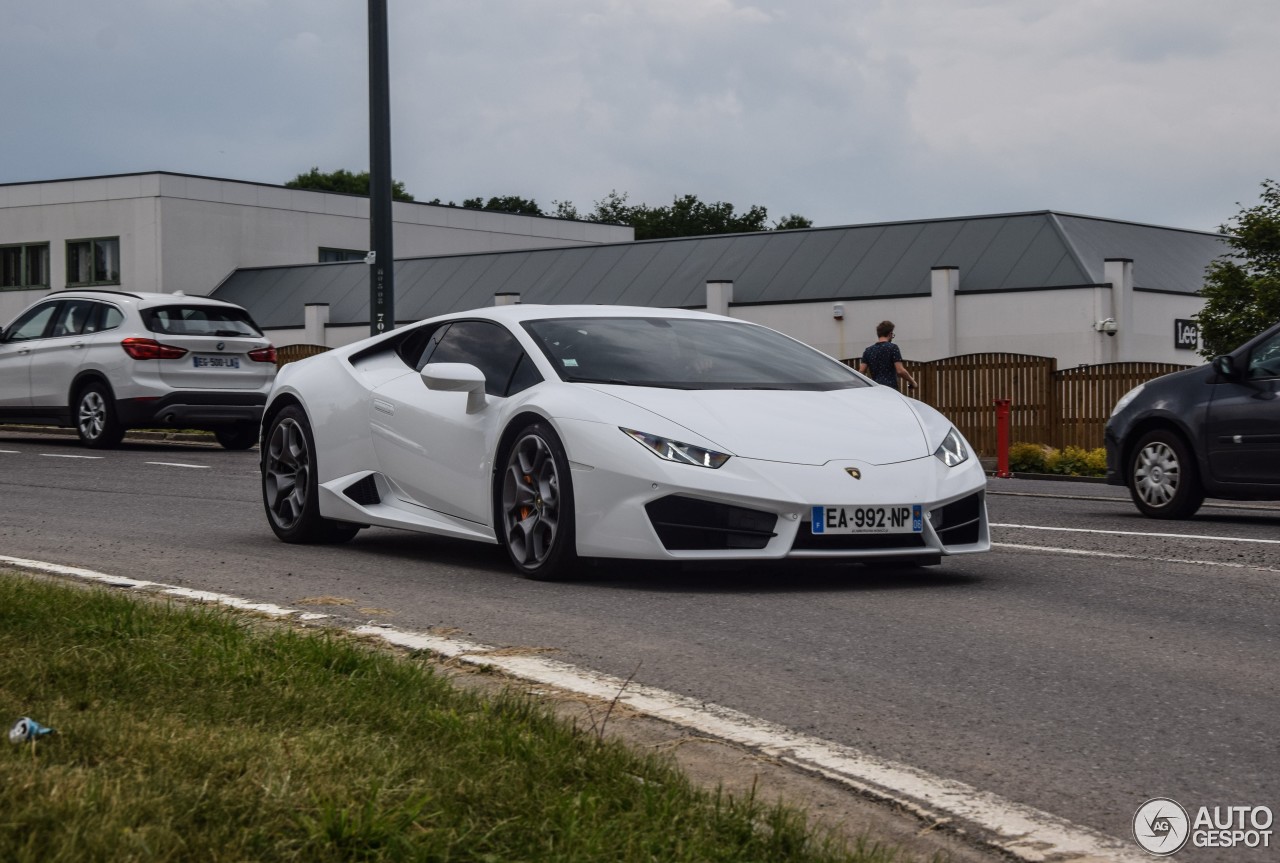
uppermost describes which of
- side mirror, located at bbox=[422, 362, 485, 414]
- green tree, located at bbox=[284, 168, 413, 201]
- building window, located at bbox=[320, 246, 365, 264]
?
green tree, located at bbox=[284, 168, 413, 201]

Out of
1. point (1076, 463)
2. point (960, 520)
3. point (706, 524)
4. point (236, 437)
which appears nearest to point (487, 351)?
point (706, 524)

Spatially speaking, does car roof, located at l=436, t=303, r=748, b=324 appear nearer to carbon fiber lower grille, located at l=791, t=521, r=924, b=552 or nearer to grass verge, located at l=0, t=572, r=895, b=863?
carbon fiber lower grille, located at l=791, t=521, r=924, b=552

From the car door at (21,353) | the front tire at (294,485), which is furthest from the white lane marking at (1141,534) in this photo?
the car door at (21,353)

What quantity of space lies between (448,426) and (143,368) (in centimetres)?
→ 1293

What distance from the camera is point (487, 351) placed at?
889 cm

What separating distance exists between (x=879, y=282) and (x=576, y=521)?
114ft

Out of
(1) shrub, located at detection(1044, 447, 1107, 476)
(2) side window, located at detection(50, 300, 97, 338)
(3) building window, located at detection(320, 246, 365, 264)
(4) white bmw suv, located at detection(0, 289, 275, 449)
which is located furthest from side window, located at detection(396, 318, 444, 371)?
(3) building window, located at detection(320, 246, 365, 264)

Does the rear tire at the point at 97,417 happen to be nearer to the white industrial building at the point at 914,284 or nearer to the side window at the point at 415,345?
the side window at the point at 415,345

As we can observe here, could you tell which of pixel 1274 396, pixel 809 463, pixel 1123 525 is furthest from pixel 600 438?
pixel 1274 396

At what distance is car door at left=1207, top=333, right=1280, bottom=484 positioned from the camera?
12.1m

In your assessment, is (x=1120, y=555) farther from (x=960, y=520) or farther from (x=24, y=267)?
(x=24, y=267)

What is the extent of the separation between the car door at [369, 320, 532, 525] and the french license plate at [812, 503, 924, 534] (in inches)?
67.7

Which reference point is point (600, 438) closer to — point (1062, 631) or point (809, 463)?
point (809, 463)

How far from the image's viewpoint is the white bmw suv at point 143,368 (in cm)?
2066
